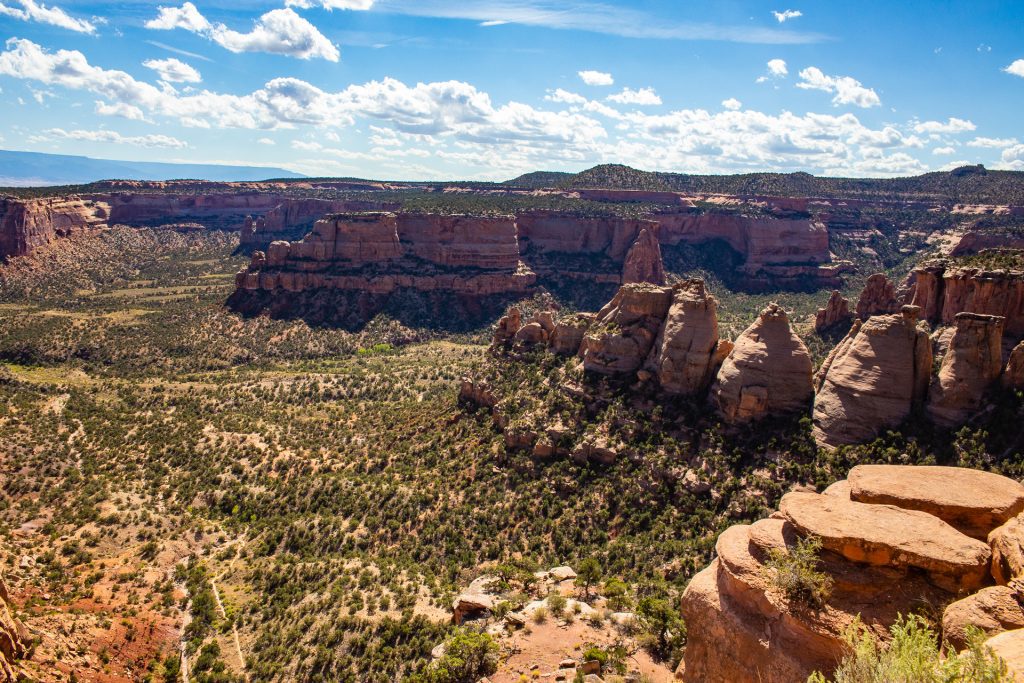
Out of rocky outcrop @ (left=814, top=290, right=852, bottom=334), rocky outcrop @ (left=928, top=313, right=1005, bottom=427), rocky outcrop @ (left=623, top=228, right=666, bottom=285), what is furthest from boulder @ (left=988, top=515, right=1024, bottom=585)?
rocky outcrop @ (left=623, top=228, right=666, bottom=285)

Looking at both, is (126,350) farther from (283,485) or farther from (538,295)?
(538,295)

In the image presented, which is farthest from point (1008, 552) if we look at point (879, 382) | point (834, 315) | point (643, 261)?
point (643, 261)

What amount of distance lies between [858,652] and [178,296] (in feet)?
403

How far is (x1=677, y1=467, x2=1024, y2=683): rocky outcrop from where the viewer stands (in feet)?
51.1

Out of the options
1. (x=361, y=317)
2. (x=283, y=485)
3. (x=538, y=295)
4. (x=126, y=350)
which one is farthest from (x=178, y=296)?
(x=283, y=485)

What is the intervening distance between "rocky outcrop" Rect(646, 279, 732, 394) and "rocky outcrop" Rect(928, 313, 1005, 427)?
1325cm

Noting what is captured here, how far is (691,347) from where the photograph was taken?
41.6 m

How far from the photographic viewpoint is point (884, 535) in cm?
1666

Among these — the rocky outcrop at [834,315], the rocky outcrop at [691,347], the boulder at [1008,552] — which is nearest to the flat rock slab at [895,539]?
the boulder at [1008,552]

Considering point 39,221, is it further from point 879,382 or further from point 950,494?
point 950,494

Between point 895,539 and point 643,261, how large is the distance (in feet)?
342

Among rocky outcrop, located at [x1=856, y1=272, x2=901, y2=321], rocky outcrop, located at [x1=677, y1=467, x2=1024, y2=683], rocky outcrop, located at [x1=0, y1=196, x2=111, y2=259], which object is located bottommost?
rocky outcrop, located at [x1=677, y1=467, x2=1024, y2=683]

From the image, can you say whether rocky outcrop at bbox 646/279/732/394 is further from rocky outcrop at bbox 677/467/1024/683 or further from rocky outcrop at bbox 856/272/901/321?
rocky outcrop at bbox 856/272/901/321

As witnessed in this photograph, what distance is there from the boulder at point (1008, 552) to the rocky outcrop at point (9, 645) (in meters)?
29.1
